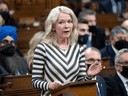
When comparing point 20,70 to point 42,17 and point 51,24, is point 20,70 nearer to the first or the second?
point 51,24

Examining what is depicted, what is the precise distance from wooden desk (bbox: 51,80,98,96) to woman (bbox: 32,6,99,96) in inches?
1.4

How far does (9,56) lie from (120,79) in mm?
954

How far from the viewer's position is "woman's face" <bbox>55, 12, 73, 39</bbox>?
152cm

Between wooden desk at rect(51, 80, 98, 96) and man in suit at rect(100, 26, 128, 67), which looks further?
man in suit at rect(100, 26, 128, 67)

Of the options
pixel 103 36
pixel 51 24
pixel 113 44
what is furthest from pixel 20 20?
pixel 51 24

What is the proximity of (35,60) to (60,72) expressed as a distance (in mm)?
153

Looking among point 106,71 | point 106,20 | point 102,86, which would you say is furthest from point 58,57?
point 106,20

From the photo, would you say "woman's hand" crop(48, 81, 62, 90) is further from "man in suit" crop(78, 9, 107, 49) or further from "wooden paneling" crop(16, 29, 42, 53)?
"wooden paneling" crop(16, 29, 42, 53)

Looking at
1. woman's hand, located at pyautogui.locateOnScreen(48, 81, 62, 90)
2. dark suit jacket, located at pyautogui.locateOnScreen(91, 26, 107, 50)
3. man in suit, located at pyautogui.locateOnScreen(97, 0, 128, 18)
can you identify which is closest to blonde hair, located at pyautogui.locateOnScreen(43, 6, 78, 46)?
woman's hand, located at pyautogui.locateOnScreen(48, 81, 62, 90)

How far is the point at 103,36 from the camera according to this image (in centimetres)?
363

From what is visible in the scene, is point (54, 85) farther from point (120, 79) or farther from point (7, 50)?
point (7, 50)

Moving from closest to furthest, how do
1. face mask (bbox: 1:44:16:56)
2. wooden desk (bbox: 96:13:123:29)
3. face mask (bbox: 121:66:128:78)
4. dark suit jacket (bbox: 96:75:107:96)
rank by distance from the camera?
dark suit jacket (bbox: 96:75:107:96) → face mask (bbox: 121:66:128:78) → face mask (bbox: 1:44:16:56) → wooden desk (bbox: 96:13:123:29)

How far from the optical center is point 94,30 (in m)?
3.59

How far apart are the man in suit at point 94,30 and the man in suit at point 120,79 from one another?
50.9 inches
